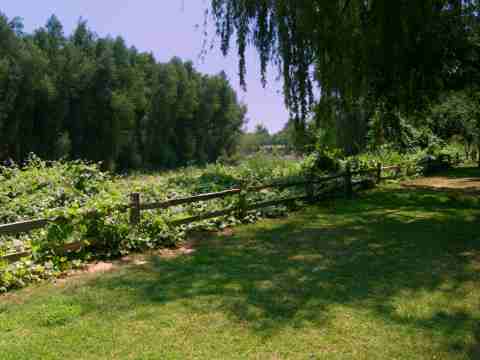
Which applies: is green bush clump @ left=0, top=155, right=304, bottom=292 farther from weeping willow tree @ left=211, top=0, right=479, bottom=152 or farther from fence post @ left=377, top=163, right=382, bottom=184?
fence post @ left=377, top=163, right=382, bottom=184

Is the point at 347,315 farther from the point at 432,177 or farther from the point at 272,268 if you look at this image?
the point at 432,177

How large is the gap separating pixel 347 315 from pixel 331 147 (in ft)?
36.4

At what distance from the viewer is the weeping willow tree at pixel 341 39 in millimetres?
8859

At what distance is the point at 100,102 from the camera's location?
42.6m

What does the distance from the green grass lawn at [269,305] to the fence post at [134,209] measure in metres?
0.84

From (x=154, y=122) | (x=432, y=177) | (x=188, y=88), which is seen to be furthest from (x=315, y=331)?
(x=188, y=88)

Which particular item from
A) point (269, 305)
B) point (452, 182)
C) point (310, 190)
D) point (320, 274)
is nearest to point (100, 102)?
point (452, 182)

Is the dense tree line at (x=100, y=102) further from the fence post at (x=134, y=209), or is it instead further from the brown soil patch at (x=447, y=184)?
the fence post at (x=134, y=209)

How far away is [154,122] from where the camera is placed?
5153 cm

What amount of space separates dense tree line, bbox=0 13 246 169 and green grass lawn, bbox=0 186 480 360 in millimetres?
18967

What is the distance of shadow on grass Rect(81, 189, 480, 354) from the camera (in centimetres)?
414

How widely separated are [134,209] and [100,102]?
3860cm

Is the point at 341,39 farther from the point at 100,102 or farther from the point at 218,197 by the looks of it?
the point at 100,102

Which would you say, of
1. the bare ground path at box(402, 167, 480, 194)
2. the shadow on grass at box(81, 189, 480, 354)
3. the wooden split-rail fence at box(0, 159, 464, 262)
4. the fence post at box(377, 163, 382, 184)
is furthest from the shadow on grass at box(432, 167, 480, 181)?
the shadow on grass at box(81, 189, 480, 354)
